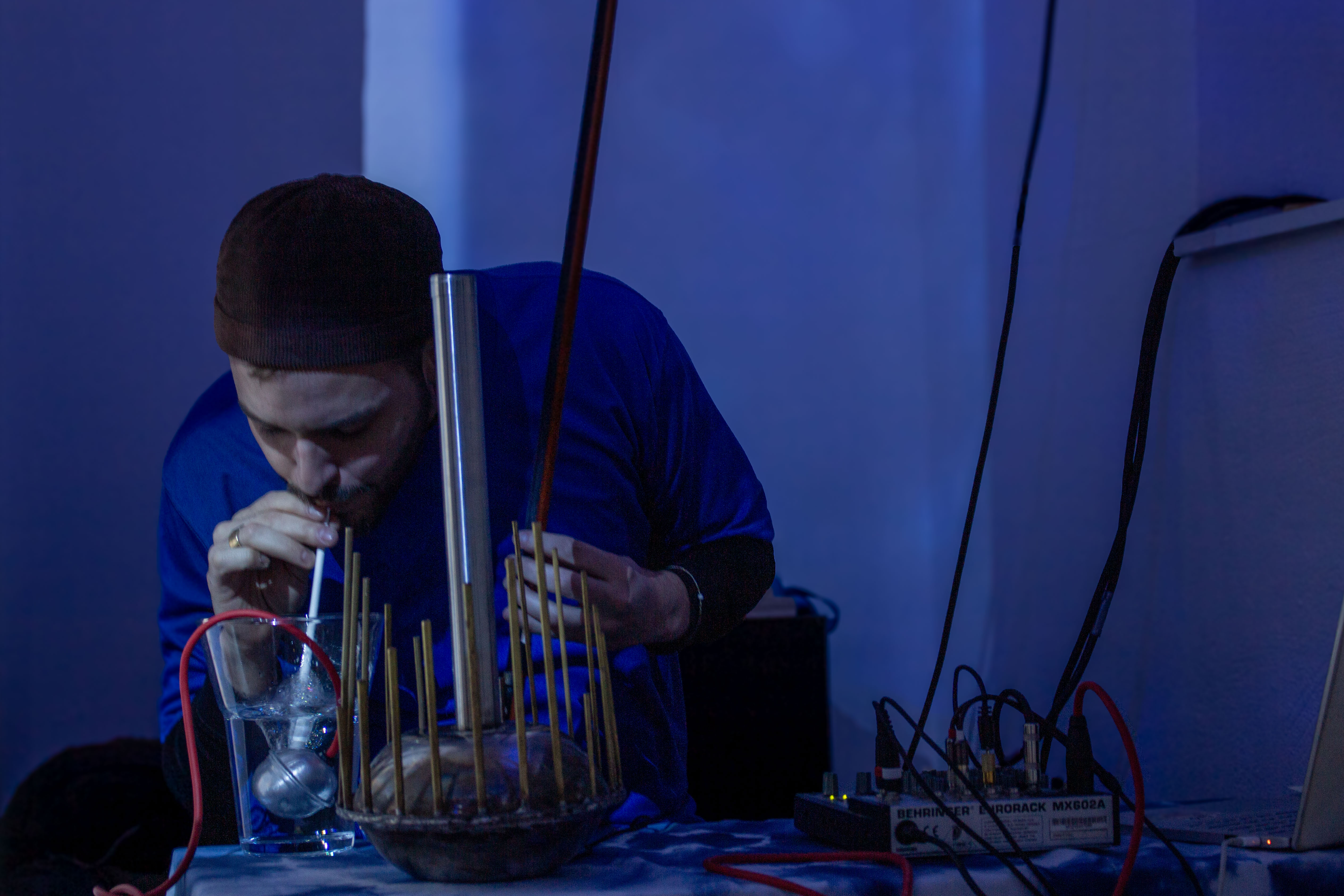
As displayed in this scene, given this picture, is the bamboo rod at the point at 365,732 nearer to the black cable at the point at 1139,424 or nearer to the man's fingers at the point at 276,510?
the man's fingers at the point at 276,510

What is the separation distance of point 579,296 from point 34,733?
111 centimetres

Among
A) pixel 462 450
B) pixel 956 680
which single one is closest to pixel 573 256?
pixel 462 450

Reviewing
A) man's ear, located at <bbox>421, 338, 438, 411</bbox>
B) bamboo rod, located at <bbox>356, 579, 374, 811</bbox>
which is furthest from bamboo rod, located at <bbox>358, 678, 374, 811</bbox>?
man's ear, located at <bbox>421, 338, 438, 411</bbox>

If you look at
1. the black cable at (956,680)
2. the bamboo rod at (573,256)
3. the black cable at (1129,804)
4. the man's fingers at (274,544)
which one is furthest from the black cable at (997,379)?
the man's fingers at (274,544)

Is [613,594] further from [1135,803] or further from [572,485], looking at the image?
[1135,803]

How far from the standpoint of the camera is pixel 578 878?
23.0 inches

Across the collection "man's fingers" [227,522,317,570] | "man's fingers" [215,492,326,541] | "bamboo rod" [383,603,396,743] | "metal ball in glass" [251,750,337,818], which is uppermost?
"man's fingers" [215,492,326,541]

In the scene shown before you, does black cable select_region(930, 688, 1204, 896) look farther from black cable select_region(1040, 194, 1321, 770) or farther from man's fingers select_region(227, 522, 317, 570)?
man's fingers select_region(227, 522, 317, 570)

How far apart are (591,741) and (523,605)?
9 cm

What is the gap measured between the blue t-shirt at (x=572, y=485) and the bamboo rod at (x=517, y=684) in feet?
0.68

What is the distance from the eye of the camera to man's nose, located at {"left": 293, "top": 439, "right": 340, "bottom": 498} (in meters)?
0.85

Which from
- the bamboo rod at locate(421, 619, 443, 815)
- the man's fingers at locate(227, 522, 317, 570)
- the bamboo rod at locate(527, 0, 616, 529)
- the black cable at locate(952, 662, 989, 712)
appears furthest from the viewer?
the black cable at locate(952, 662, 989, 712)

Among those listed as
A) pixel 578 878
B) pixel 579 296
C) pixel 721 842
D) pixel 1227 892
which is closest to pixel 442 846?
pixel 578 878

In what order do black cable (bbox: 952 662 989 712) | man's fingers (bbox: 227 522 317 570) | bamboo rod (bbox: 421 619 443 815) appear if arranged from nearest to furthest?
bamboo rod (bbox: 421 619 443 815), man's fingers (bbox: 227 522 317 570), black cable (bbox: 952 662 989 712)
